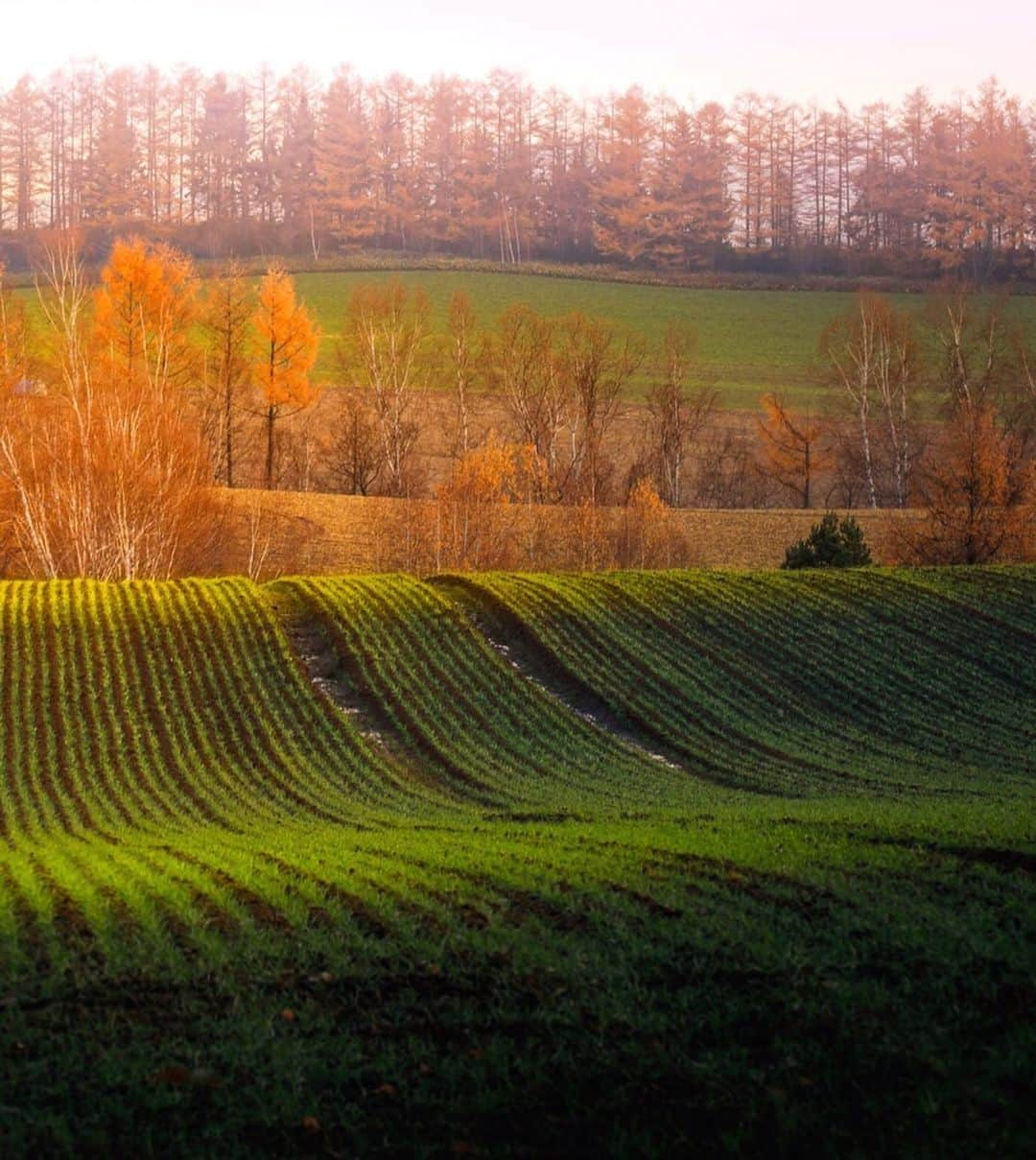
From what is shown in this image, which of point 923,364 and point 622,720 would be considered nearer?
point 622,720

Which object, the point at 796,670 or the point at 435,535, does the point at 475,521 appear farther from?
the point at 796,670

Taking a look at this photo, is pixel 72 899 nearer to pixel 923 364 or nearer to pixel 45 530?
pixel 45 530

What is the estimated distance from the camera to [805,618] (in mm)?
33906

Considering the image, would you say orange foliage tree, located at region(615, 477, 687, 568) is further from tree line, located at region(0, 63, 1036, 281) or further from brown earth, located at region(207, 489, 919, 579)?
tree line, located at region(0, 63, 1036, 281)

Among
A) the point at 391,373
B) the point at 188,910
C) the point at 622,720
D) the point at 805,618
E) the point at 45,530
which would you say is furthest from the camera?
the point at 391,373

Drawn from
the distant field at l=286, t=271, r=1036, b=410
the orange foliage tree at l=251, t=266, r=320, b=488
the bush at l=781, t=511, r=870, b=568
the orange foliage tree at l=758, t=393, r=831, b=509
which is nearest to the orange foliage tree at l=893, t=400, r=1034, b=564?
the bush at l=781, t=511, r=870, b=568

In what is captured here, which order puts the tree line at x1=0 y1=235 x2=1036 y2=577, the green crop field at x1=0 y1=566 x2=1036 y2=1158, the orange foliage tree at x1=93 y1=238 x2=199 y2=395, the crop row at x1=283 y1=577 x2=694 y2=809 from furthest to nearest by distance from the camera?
the tree line at x1=0 y1=235 x2=1036 y2=577 → the orange foliage tree at x1=93 y1=238 x2=199 y2=395 → the crop row at x1=283 y1=577 x2=694 y2=809 → the green crop field at x1=0 y1=566 x2=1036 y2=1158

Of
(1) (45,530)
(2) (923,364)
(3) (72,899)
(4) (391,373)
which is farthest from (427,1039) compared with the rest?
(2) (923,364)

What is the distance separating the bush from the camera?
42250 mm

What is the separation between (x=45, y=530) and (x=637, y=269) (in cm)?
7252

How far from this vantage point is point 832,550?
4225cm

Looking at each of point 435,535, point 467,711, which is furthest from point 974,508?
point 467,711

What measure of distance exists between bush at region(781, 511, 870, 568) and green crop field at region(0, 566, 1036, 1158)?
1439cm

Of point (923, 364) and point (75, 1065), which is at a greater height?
point (923, 364)
